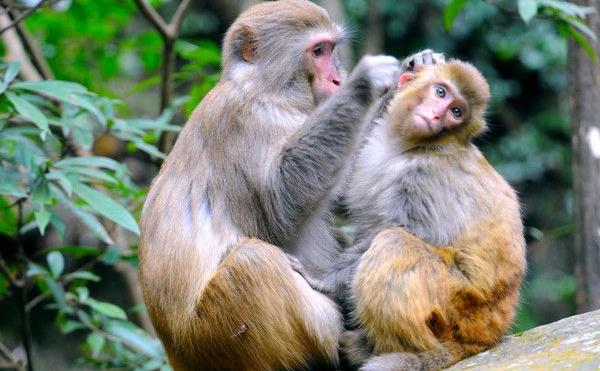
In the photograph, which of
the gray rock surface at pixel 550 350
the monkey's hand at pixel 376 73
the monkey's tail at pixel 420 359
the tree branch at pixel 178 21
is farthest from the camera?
the tree branch at pixel 178 21

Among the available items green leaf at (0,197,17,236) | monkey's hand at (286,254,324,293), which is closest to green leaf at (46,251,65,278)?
green leaf at (0,197,17,236)

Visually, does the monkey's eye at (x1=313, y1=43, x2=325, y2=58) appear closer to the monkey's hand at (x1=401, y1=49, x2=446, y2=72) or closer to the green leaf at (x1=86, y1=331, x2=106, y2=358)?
the monkey's hand at (x1=401, y1=49, x2=446, y2=72)

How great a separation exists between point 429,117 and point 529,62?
36.9ft

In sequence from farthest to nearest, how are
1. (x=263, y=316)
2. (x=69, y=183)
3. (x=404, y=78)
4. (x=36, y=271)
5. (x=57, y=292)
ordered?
1. (x=57, y=292)
2. (x=36, y=271)
3. (x=404, y=78)
4. (x=69, y=183)
5. (x=263, y=316)

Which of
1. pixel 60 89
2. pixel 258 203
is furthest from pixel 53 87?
pixel 258 203

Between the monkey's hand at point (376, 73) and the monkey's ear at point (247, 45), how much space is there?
0.77m

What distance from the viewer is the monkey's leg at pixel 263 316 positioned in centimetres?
513

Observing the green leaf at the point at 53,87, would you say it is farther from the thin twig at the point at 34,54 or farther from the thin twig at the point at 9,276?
the thin twig at the point at 34,54

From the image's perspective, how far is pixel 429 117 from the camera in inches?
207

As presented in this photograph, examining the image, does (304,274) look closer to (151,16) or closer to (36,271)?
(36,271)

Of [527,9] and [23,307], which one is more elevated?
[527,9]

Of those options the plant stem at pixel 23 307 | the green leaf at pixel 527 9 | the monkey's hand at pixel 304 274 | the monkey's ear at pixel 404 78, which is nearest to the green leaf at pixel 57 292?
the plant stem at pixel 23 307

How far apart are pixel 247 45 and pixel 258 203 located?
41.7 inches

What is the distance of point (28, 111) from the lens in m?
5.49
